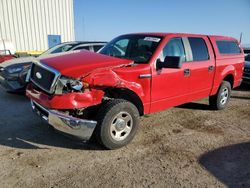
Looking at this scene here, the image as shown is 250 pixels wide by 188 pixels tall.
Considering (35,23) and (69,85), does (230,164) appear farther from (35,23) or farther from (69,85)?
(35,23)

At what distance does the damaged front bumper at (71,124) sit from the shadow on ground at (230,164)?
1728 millimetres

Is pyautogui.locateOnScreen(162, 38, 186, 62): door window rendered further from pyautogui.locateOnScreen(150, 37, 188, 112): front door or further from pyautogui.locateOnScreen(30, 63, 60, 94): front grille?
pyautogui.locateOnScreen(30, 63, 60, 94): front grille

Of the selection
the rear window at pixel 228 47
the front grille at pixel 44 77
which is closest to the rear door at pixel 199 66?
the rear window at pixel 228 47

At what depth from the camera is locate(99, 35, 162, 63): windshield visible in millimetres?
4398

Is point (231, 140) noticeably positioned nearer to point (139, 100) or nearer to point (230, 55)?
point (139, 100)

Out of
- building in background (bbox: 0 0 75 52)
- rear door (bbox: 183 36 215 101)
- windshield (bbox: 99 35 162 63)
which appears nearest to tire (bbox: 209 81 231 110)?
rear door (bbox: 183 36 215 101)

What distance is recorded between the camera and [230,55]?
→ 6164 millimetres

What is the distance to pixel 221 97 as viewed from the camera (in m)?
6.20

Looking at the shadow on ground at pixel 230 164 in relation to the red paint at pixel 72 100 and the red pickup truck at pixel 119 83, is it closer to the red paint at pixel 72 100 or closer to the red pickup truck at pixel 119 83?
the red pickup truck at pixel 119 83

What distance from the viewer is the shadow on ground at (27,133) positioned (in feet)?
13.2

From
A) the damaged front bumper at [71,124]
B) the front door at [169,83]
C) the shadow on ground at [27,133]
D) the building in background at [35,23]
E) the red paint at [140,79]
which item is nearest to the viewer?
the damaged front bumper at [71,124]

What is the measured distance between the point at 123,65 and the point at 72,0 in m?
15.8

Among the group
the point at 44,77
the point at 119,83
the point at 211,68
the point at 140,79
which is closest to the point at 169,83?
the point at 140,79

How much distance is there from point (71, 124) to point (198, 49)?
3253mm
